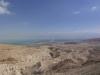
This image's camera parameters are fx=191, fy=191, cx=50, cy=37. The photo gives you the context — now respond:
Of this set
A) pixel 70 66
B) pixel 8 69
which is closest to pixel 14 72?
pixel 8 69

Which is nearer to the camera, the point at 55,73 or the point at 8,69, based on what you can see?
the point at 55,73

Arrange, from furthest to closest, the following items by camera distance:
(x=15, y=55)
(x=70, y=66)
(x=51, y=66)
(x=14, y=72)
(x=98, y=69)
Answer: (x=15, y=55) < (x=51, y=66) < (x=70, y=66) < (x=14, y=72) < (x=98, y=69)

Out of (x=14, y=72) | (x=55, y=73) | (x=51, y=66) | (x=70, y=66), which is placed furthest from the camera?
(x=51, y=66)

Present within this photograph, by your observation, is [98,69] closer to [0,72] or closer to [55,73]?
[55,73]

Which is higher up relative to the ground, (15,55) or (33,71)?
(15,55)

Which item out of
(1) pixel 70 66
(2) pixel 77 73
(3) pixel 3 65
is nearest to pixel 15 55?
(3) pixel 3 65

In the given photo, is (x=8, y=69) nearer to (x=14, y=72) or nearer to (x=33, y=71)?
(x=14, y=72)

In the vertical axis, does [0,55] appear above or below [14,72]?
above

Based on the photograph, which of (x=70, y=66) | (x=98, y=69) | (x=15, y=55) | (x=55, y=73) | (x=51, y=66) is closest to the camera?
(x=98, y=69)

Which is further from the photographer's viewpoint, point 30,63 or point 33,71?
point 30,63
